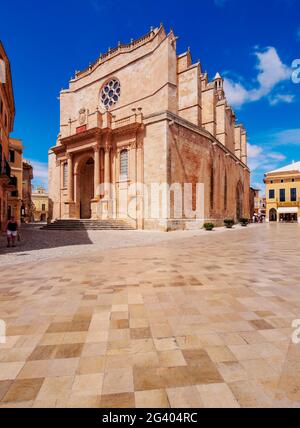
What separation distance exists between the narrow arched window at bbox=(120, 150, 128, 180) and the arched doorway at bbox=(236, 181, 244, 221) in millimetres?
23142

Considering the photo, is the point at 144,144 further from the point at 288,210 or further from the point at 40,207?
the point at 40,207

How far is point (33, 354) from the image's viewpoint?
2.29 m

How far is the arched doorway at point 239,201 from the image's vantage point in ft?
132

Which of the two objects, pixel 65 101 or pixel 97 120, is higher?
pixel 65 101

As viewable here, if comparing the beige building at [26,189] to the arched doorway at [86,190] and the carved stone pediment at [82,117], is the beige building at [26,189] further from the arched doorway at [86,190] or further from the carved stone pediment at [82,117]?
the carved stone pediment at [82,117]

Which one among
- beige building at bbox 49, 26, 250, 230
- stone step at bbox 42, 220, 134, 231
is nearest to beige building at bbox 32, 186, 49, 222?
beige building at bbox 49, 26, 250, 230

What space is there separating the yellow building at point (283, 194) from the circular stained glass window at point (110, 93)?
35.0 metres

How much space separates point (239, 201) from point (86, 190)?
85.6 feet

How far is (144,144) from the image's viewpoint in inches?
897

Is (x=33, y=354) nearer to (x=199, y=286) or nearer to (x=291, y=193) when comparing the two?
(x=199, y=286)

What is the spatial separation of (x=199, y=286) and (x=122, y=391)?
2918mm
